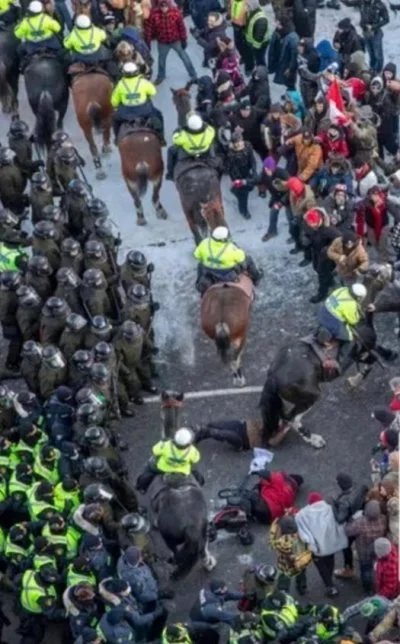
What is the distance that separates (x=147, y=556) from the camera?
16.3 metres

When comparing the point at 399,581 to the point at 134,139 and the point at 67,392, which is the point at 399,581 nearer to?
the point at 67,392

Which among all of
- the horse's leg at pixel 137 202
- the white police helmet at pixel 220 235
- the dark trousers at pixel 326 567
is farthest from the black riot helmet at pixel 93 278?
the dark trousers at pixel 326 567

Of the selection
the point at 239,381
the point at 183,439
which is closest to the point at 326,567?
the point at 183,439

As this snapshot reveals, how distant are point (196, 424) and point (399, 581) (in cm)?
418

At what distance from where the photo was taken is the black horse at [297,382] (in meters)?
17.6

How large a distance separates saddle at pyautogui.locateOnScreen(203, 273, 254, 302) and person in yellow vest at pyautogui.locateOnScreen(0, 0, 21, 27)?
5717 millimetres

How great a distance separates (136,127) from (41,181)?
5.16 feet

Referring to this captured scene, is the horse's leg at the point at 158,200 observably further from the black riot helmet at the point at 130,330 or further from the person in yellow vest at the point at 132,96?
the black riot helmet at the point at 130,330

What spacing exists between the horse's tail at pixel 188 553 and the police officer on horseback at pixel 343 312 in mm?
2855

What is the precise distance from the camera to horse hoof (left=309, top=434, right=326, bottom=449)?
725 inches

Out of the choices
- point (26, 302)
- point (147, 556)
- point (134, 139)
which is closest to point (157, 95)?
point (134, 139)

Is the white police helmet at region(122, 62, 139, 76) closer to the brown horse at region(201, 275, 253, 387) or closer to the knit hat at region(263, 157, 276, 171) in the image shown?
the knit hat at region(263, 157, 276, 171)

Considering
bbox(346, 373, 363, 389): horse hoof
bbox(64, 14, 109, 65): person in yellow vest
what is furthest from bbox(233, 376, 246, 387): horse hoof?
bbox(64, 14, 109, 65): person in yellow vest

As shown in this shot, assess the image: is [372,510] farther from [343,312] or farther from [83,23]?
[83,23]
